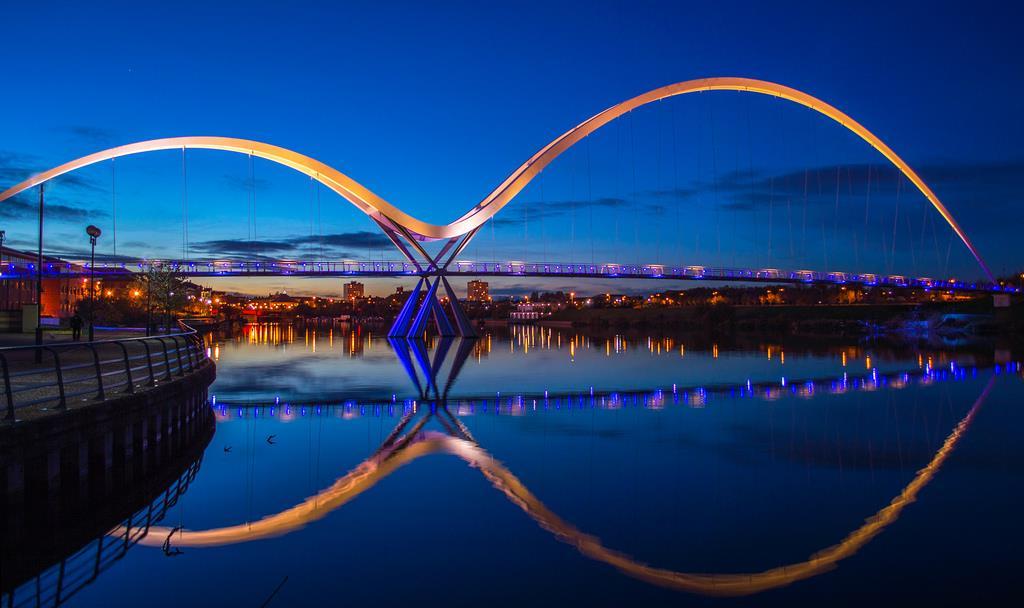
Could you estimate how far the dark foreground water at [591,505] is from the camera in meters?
6.06

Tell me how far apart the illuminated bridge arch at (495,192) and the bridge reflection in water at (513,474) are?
2050 cm

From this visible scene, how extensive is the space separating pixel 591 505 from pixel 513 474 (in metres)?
1.87

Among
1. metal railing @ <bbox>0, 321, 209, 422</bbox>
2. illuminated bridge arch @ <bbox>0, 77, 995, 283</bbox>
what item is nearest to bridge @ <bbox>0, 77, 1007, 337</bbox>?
illuminated bridge arch @ <bbox>0, 77, 995, 283</bbox>

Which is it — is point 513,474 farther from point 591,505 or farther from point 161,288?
point 161,288

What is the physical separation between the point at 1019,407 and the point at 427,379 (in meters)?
15.8

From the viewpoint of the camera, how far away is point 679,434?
13.4 m

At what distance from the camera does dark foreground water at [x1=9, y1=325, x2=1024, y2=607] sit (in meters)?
6.06

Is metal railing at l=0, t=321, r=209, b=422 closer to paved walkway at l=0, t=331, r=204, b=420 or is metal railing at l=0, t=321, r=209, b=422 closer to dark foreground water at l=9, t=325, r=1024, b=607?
paved walkway at l=0, t=331, r=204, b=420

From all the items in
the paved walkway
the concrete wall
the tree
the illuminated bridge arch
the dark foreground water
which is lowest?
the dark foreground water

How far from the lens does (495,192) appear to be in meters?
47.3

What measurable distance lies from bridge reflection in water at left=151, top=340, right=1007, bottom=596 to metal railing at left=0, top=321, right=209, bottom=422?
1.87m

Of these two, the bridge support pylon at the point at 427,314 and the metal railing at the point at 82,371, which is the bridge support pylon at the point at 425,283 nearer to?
the bridge support pylon at the point at 427,314

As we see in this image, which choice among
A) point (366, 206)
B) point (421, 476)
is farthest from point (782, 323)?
point (421, 476)

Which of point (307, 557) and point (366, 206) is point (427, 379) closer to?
point (307, 557)
